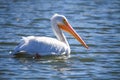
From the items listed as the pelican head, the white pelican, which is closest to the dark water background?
the white pelican

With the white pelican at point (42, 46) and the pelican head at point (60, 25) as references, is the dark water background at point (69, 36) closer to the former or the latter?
the white pelican at point (42, 46)

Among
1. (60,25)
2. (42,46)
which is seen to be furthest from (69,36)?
(42,46)

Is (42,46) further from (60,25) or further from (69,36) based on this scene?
(69,36)

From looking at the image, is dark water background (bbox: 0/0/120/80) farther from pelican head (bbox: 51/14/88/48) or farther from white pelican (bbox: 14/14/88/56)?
pelican head (bbox: 51/14/88/48)

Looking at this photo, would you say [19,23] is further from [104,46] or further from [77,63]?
[77,63]

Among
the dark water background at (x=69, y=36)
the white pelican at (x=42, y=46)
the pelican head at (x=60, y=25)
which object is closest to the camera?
the dark water background at (x=69, y=36)

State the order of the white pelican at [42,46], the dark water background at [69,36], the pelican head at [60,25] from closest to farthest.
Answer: the dark water background at [69,36], the white pelican at [42,46], the pelican head at [60,25]

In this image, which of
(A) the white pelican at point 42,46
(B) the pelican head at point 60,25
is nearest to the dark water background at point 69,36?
(A) the white pelican at point 42,46

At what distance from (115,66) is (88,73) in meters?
0.98

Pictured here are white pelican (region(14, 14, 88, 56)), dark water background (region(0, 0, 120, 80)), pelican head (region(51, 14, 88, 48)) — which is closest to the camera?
dark water background (region(0, 0, 120, 80))

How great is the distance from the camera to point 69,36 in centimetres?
1705

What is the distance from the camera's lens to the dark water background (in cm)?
1212

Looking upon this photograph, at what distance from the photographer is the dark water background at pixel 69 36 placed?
477 inches

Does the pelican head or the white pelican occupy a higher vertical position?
the pelican head
